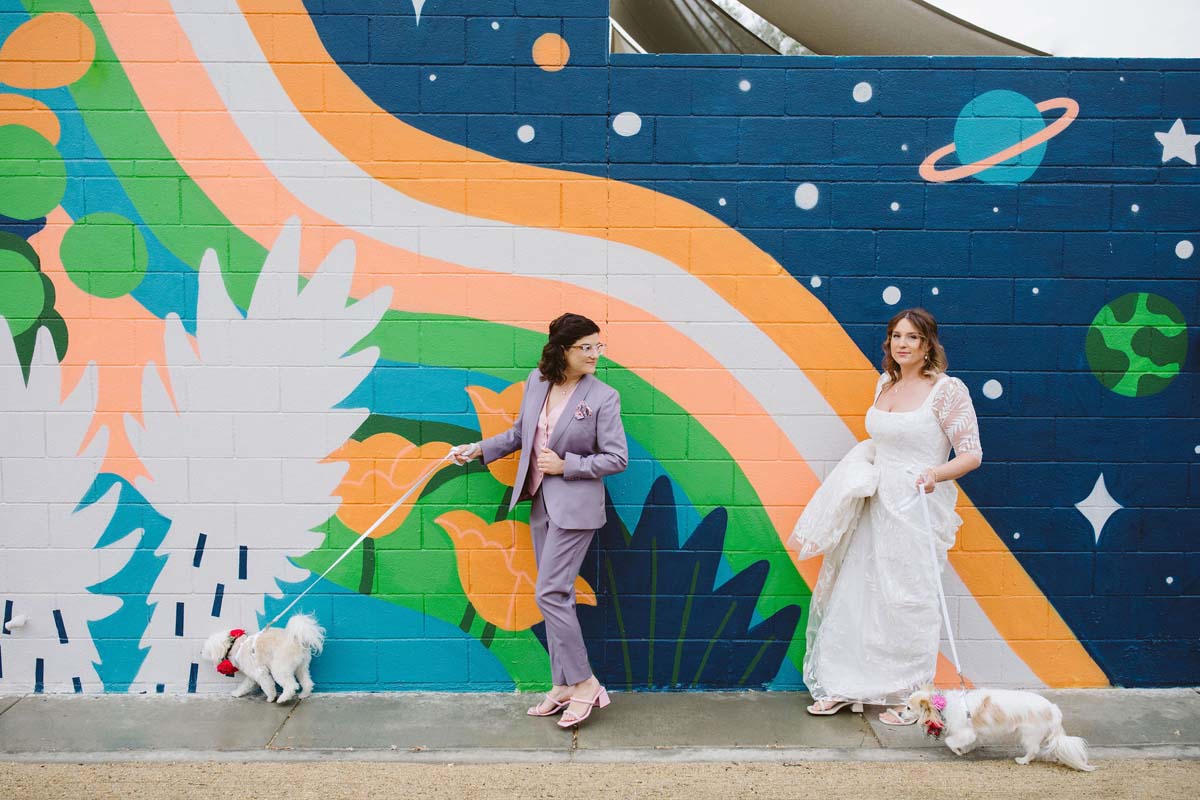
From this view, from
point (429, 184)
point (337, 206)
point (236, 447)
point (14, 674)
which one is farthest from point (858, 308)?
point (14, 674)

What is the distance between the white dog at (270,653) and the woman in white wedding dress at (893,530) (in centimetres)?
234

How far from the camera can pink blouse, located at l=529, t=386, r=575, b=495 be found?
4.17 m

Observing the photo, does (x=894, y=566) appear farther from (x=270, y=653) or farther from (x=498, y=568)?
(x=270, y=653)

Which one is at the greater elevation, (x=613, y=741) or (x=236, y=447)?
(x=236, y=447)

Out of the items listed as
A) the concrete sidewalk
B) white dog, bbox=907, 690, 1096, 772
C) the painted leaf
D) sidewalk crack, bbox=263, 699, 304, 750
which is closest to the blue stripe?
the concrete sidewalk

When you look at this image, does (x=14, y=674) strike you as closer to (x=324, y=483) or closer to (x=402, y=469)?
(x=324, y=483)

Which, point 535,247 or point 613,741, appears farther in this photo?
point 535,247

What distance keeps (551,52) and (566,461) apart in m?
1.93

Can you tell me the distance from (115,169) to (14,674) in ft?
8.16

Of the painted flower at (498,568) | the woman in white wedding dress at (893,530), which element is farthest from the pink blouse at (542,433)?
the woman in white wedding dress at (893,530)

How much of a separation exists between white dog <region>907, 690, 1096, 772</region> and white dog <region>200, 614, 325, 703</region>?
2.70 metres

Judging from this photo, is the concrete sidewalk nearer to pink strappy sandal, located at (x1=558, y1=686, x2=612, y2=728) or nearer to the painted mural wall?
pink strappy sandal, located at (x1=558, y1=686, x2=612, y2=728)

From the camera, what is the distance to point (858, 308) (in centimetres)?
449

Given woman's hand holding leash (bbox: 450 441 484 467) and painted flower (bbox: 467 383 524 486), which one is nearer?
woman's hand holding leash (bbox: 450 441 484 467)
